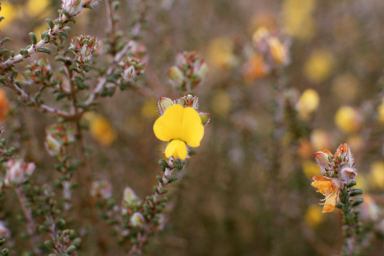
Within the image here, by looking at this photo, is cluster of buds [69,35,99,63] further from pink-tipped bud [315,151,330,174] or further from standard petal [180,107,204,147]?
pink-tipped bud [315,151,330,174]

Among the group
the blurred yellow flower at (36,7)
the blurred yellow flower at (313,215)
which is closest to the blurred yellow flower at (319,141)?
the blurred yellow flower at (313,215)

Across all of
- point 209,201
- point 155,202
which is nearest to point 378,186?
point 209,201

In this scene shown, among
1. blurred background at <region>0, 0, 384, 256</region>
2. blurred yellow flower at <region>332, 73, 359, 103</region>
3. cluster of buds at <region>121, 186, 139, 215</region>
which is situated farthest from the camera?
blurred yellow flower at <region>332, 73, 359, 103</region>

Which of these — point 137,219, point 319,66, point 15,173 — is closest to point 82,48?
point 15,173

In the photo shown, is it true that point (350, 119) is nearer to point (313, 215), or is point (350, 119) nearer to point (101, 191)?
point (313, 215)

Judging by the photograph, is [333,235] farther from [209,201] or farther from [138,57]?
[138,57]

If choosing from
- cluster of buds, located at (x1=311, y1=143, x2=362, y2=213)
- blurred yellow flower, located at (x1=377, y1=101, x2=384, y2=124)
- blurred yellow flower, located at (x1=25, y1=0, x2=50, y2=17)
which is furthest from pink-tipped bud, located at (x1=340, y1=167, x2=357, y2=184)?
blurred yellow flower, located at (x1=25, y1=0, x2=50, y2=17)

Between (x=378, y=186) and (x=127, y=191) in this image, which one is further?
(x=378, y=186)
